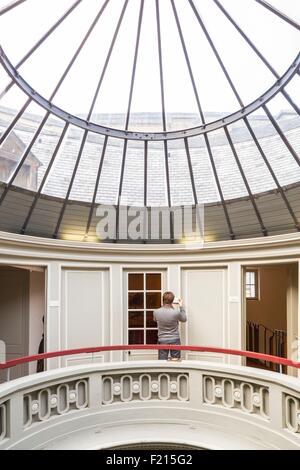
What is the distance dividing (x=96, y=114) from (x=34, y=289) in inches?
157

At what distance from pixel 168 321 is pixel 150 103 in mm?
3029

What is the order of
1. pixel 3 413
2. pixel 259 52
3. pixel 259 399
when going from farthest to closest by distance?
pixel 259 52 → pixel 259 399 → pixel 3 413

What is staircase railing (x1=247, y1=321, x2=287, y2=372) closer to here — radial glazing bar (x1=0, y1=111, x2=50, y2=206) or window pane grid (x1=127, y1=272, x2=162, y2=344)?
window pane grid (x1=127, y1=272, x2=162, y2=344)

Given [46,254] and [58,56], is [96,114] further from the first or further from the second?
[46,254]

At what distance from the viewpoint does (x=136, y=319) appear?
6.39 m

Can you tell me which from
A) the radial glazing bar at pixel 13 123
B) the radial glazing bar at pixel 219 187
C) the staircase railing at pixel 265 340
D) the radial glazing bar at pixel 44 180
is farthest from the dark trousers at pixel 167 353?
the staircase railing at pixel 265 340

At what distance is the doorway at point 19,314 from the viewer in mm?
6797

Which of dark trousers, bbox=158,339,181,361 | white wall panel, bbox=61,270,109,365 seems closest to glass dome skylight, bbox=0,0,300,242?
white wall panel, bbox=61,270,109,365

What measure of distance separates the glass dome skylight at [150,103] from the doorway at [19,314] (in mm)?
2042

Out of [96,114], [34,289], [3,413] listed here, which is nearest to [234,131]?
[96,114]

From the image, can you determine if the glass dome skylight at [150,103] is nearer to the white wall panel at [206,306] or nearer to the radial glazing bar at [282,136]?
the radial glazing bar at [282,136]

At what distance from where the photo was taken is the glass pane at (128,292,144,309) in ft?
21.0

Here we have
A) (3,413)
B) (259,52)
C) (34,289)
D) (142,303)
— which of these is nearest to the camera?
(3,413)

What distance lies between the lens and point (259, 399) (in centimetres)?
355
